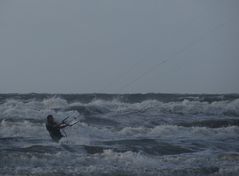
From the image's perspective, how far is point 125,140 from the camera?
811 inches

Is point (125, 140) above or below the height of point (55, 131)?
below

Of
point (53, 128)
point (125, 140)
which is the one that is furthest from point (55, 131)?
A: point (125, 140)

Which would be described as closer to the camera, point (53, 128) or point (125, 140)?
point (53, 128)

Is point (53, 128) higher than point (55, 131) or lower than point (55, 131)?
higher

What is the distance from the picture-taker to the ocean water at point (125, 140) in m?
15.2

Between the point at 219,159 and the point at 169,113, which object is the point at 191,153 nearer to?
the point at 219,159

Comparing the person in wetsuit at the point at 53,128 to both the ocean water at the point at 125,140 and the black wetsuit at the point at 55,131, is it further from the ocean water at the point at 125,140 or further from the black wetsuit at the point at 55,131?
the ocean water at the point at 125,140

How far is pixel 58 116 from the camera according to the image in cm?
3075

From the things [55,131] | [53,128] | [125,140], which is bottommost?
[125,140]

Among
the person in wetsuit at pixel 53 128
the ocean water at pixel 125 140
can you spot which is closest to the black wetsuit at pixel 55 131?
the person in wetsuit at pixel 53 128

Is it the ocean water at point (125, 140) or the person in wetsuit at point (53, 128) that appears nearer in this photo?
the ocean water at point (125, 140)

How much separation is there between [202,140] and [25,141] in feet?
21.1

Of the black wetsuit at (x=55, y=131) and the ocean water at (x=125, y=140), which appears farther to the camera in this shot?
the black wetsuit at (x=55, y=131)

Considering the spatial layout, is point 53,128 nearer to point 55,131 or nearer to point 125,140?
point 55,131
